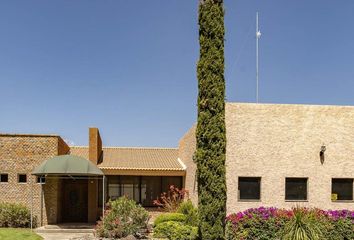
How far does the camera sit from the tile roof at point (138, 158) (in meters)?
25.6

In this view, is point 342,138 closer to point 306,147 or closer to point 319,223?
point 306,147

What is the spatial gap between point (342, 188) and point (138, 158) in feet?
45.9

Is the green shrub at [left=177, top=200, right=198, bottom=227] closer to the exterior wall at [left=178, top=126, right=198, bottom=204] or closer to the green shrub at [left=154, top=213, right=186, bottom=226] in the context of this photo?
the green shrub at [left=154, top=213, right=186, bottom=226]

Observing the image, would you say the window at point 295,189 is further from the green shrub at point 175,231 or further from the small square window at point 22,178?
the small square window at point 22,178

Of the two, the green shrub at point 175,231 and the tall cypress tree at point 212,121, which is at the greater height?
the tall cypress tree at point 212,121

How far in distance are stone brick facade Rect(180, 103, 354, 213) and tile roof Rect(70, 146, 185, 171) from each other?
842 cm

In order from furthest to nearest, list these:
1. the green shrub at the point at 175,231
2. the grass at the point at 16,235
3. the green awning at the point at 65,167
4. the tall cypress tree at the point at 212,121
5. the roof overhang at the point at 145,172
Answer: the roof overhang at the point at 145,172, the green awning at the point at 65,167, the grass at the point at 16,235, the green shrub at the point at 175,231, the tall cypress tree at the point at 212,121

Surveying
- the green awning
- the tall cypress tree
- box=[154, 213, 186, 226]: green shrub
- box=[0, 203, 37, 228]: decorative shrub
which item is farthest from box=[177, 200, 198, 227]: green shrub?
box=[0, 203, 37, 228]: decorative shrub

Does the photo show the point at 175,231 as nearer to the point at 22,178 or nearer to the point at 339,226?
the point at 339,226

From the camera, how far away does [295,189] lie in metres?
17.8

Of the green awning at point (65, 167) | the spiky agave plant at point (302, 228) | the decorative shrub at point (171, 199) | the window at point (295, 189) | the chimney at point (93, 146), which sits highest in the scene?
the chimney at point (93, 146)

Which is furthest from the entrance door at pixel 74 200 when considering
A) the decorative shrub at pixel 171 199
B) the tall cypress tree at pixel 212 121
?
the tall cypress tree at pixel 212 121

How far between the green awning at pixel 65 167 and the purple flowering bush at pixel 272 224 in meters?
8.71

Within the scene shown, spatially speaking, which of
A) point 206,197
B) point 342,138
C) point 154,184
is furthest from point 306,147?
point 154,184
